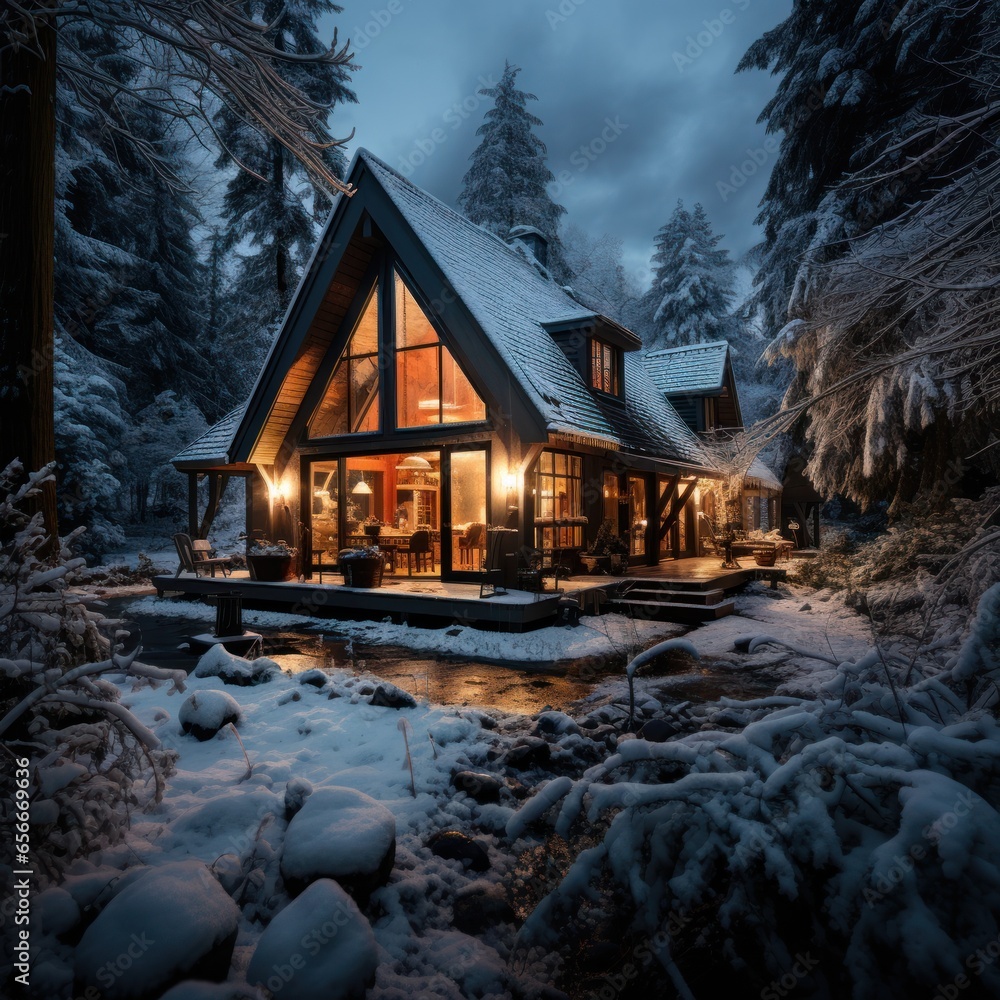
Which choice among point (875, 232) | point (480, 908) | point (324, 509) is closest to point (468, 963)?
point (480, 908)

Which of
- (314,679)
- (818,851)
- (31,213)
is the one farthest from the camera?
(314,679)

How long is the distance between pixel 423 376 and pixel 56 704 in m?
10.3

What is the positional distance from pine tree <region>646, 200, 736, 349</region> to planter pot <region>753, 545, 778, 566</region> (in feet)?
71.3

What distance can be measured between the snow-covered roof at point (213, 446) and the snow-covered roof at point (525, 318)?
250 inches

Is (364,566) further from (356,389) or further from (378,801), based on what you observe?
(378,801)

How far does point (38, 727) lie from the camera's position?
2.36 meters

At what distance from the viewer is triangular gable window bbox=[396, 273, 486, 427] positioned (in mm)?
11633

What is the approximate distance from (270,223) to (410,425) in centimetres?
1340

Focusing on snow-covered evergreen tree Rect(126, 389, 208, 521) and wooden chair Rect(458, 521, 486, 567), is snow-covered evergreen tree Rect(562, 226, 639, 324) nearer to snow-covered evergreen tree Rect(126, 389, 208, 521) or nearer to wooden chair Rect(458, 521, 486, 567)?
snow-covered evergreen tree Rect(126, 389, 208, 521)

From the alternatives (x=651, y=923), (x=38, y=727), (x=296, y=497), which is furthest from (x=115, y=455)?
(x=651, y=923)

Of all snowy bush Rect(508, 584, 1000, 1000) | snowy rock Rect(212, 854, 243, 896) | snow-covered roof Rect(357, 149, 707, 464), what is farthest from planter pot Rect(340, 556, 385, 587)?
snowy bush Rect(508, 584, 1000, 1000)

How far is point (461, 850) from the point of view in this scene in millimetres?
3014

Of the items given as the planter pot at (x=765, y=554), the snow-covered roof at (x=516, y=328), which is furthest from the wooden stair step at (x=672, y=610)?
the planter pot at (x=765, y=554)

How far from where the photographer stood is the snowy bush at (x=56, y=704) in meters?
2.23
